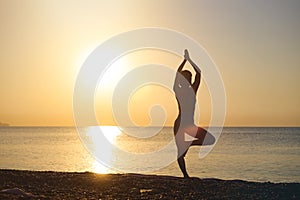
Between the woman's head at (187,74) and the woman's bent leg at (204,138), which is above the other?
the woman's head at (187,74)

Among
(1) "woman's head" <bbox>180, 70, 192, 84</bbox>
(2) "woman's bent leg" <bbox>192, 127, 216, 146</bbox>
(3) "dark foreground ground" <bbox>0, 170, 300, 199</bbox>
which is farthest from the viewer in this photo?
(1) "woman's head" <bbox>180, 70, 192, 84</bbox>

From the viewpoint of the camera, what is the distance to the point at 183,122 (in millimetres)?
19328

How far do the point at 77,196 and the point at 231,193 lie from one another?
16.5 feet

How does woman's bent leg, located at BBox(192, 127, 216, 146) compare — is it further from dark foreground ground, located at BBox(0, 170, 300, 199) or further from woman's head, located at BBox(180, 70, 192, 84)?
woman's head, located at BBox(180, 70, 192, 84)

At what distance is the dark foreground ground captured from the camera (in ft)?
53.7

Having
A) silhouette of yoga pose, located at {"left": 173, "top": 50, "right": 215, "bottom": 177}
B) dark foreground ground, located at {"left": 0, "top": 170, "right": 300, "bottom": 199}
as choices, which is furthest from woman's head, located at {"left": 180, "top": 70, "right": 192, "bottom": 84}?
dark foreground ground, located at {"left": 0, "top": 170, "right": 300, "bottom": 199}

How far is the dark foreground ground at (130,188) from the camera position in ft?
53.7

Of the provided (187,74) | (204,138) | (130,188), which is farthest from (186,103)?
(130,188)

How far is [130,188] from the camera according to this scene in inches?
708

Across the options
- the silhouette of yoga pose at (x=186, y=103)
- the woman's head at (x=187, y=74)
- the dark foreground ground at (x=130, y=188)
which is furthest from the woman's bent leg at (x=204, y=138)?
the woman's head at (x=187, y=74)

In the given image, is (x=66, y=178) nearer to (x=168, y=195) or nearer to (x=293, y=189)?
(x=168, y=195)

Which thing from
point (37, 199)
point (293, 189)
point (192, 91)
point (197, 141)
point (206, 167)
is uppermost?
point (206, 167)

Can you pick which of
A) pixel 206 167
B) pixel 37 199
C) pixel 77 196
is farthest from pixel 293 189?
pixel 206 167

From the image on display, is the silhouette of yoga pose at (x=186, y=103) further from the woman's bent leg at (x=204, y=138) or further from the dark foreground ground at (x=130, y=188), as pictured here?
the dark foreground ground at (x=130, y=188)
